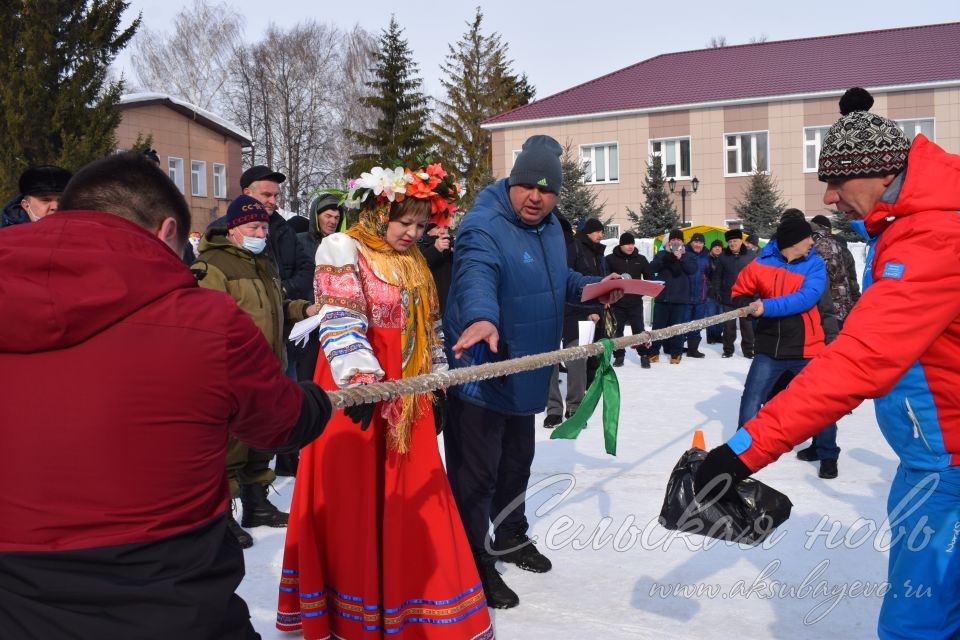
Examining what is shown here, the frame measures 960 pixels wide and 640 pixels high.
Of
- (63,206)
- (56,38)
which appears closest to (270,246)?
(63,206)

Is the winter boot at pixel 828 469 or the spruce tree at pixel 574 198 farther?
the spruce tree at pixel 574 198

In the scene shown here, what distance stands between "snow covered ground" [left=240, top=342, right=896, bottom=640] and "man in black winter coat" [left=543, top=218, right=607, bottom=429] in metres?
1.23

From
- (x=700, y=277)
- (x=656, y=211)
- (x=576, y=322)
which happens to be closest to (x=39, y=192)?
(x=576, y=322)

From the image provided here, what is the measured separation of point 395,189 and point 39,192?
2107 mm

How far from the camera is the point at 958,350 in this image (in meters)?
2.06

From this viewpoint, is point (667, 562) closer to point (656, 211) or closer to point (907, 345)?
point (907, 345)

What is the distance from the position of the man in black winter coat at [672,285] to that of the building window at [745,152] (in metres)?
16.6

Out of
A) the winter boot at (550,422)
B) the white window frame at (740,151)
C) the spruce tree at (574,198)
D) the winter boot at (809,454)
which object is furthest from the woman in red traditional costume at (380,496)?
the white window frame at (740,151)

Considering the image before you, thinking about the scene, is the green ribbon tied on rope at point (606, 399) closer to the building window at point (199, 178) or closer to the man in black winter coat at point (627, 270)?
the man in black winter coat at point (627, 270)

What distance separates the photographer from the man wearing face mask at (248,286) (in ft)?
14.3

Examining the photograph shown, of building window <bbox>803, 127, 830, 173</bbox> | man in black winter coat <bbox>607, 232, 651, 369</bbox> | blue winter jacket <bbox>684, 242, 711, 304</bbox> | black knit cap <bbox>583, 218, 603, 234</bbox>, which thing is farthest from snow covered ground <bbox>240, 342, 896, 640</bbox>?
building window <bbox>803, 127, 830, 173</bbox>

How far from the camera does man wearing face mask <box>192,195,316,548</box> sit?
4.37 m

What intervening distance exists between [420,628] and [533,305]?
1.43m

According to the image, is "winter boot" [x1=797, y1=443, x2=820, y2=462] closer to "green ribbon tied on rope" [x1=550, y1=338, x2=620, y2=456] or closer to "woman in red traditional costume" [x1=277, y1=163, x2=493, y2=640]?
"green ribbon tied on rope" [x1=550, y1=338, x2=620, y2=456]
